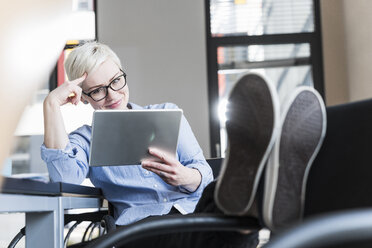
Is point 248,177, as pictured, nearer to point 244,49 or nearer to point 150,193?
point 150,193

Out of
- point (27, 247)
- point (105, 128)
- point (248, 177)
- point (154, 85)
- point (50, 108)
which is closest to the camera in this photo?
point (248, 177)

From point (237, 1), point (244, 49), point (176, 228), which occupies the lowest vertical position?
point (176, 228)

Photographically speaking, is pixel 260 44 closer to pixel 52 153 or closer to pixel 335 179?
pixel 52 153

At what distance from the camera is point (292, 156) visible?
0.62 m

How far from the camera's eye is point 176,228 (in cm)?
67

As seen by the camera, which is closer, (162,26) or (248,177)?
(248,177)

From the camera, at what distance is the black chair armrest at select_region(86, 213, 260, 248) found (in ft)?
2.20

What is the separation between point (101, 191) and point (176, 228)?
842mm

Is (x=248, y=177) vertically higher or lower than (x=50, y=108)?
lower

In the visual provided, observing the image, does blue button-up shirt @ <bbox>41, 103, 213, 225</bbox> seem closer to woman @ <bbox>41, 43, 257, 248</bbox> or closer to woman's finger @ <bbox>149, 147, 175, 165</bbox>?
woman @ <bbox>41, 43, 257, 248</bbox>

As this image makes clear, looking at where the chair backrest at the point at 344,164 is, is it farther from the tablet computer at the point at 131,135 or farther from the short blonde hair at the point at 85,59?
the short blonde hair at the point at 85,59

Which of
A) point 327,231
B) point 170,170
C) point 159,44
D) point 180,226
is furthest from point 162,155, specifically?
point 159,44

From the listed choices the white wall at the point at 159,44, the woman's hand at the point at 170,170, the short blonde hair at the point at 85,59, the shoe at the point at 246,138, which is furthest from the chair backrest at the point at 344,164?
the white wall at the point at 159,44

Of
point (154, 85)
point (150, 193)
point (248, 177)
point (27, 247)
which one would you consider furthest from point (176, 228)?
point (154, 85)
